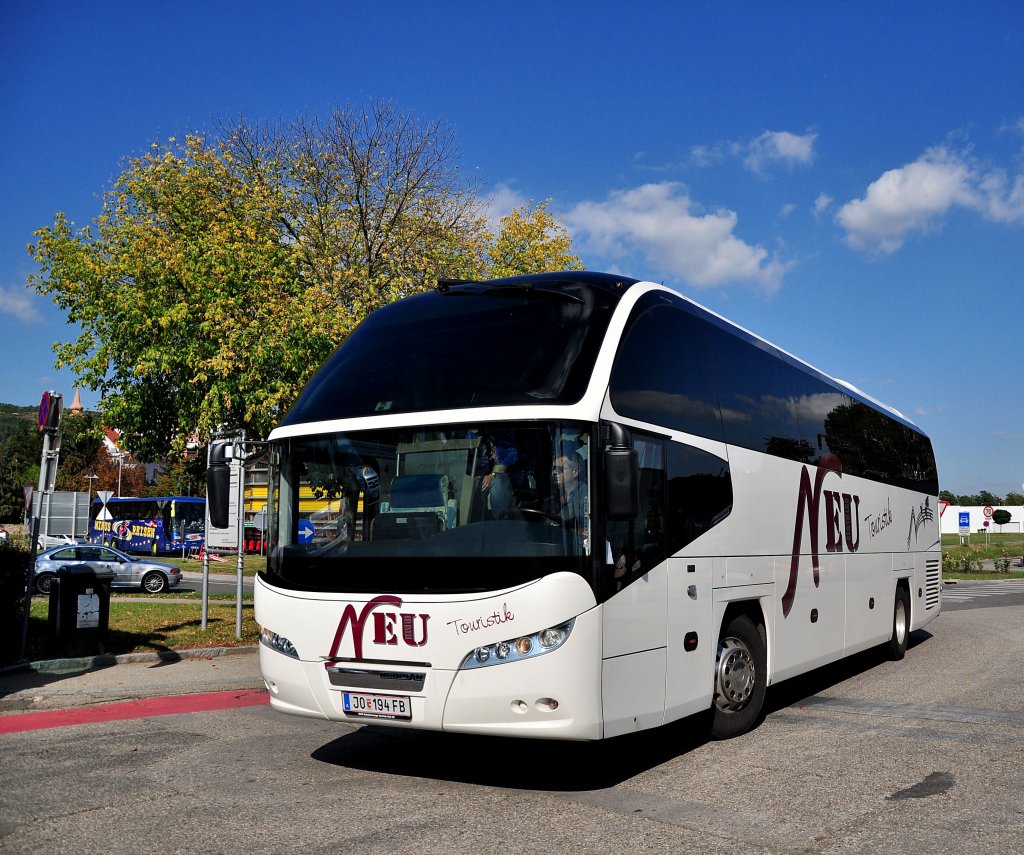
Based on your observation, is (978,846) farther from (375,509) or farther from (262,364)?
(262,364)

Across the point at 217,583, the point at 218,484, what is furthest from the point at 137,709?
the point at 217,583

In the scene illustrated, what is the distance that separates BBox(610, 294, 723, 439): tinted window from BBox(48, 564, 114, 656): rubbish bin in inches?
319

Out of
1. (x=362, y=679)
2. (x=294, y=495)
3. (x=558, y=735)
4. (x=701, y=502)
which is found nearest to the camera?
(x=558, y=735)

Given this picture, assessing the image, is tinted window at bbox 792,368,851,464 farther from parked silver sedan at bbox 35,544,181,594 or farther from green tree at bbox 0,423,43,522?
green tree at bbox 0,423,43,522

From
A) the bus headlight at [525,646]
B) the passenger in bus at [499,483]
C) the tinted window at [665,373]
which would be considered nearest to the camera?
the bus headlight at [525,646]

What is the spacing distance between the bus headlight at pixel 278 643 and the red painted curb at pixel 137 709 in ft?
9.88

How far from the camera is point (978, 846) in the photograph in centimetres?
509

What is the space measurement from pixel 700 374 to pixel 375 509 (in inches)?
117

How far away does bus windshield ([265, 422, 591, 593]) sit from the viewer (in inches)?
237

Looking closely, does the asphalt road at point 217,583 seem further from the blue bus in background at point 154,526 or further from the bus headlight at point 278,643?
the bus headlight at point 278,643

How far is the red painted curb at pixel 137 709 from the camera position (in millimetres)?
8828

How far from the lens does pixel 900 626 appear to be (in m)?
13.5

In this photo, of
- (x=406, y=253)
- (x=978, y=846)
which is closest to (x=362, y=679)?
(x=978, y=846)

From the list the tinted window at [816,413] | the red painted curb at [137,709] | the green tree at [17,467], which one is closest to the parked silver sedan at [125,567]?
the red painted curb at [137,709]
